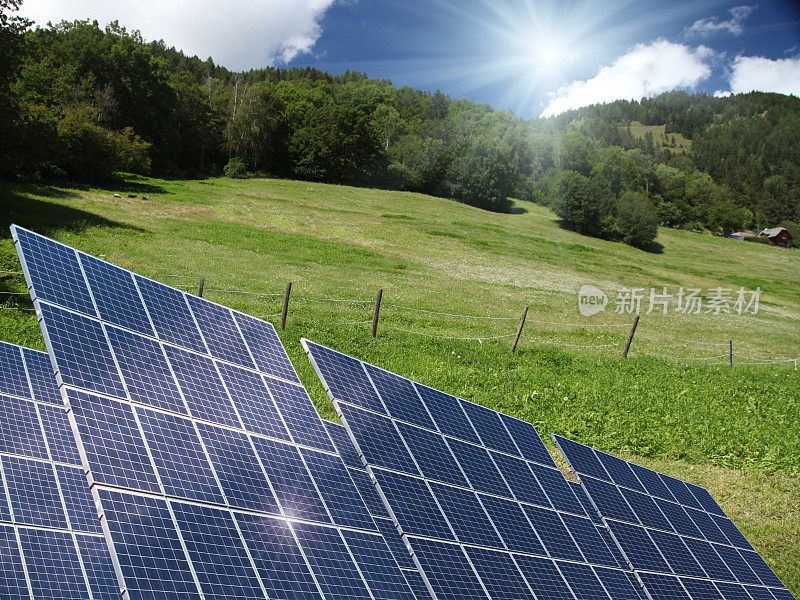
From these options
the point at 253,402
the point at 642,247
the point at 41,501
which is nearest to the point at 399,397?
the point at 253,402

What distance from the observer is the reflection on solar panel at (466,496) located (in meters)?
5.88

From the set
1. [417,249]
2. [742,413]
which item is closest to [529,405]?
[742,413]

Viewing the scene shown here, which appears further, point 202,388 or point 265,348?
point 265,348

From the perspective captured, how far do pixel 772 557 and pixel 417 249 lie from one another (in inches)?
1438

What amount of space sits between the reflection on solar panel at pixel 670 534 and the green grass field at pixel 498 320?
374 cm

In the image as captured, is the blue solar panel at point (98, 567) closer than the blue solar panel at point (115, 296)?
Yes

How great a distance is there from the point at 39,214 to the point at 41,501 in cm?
2920

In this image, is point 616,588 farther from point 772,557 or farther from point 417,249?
point 417,249

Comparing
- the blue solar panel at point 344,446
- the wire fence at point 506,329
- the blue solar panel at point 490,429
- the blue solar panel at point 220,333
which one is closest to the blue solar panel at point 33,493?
the blue solar panel at point 220,333

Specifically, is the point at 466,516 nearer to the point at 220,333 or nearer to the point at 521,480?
the point at 521,480

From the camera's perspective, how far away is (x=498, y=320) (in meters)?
27.1

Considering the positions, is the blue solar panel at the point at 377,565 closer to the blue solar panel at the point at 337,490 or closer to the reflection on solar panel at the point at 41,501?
the blue solar panel at the point at 337,490

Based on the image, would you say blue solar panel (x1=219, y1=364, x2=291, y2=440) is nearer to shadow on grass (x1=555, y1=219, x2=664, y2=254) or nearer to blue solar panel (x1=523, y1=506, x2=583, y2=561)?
blue solar panel (x1=523, y1=506, x2=583, y2=561)

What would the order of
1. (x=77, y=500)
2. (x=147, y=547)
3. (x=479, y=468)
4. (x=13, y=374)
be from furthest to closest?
(x=479, y=468) → (x=13, y=374) → (x=77, y=500) → (x=147, y=547)
